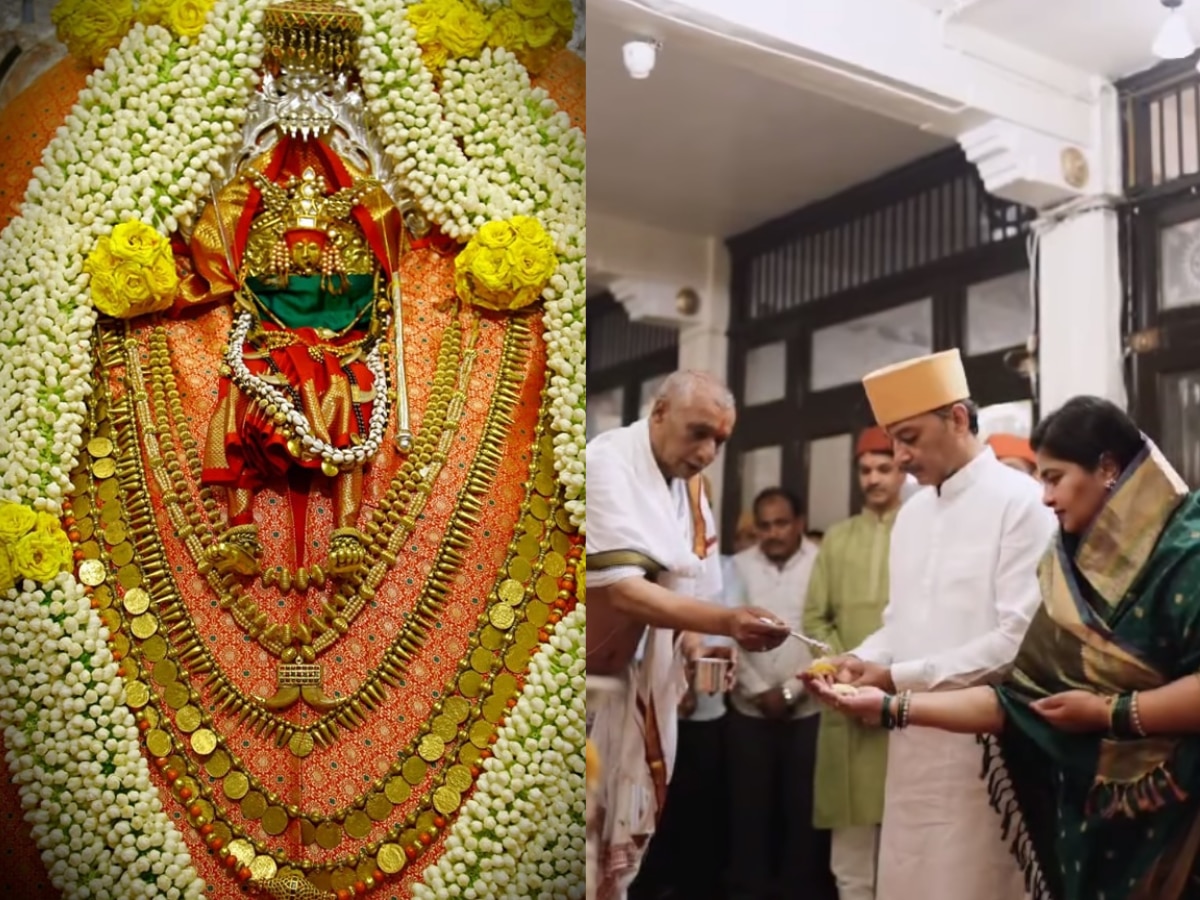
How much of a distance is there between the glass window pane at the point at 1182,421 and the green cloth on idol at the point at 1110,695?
0.8 inches

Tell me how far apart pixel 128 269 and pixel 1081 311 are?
1.50 metres

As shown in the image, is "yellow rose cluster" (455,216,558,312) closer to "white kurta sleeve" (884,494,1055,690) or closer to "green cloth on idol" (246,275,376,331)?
"green cloth on idol" (246,275,376,331)

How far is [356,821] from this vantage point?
6.97 feet

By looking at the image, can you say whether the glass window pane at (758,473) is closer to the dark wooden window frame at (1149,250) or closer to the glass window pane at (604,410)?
the glass window pane at (604,410)

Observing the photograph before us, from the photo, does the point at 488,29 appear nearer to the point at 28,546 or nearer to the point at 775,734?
the point at 28,546

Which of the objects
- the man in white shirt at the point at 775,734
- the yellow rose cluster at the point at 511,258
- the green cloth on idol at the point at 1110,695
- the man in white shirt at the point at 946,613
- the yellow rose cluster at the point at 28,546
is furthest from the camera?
the yellow rose cluster at the point at 511,258

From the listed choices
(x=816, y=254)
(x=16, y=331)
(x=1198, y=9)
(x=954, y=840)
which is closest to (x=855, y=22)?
(x=816, y=254)

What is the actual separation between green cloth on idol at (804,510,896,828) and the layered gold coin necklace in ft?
1.60

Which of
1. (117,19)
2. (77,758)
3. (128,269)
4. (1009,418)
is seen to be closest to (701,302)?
(1009,418)

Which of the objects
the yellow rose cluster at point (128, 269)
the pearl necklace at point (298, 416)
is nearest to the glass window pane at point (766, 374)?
the pearl necklace at point (298, 416)

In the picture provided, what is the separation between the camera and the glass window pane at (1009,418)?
1782 millimetres

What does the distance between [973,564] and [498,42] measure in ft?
3.94

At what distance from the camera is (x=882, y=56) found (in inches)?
74.2

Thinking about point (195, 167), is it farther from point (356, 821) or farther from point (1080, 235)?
point (1080, 235)
